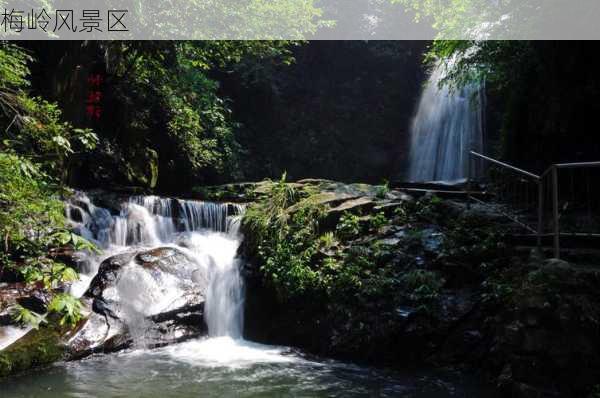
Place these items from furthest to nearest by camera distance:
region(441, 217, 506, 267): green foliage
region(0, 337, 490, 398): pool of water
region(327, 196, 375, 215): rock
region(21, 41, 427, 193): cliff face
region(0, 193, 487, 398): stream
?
1. region(21, 41, 427, 193): cliff face
2. region(327, 196, 375, 215): rock
3. region(441, 217, 506, 267): green foliage
4. region(0, 193, 487, 398): stream
5. region(0, 337, 490, 398): pool of water

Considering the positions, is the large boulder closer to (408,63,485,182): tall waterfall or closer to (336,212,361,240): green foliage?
(336,212,361,240): green foliage

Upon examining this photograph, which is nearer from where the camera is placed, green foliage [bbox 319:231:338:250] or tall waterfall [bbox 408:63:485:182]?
green foliage [bbox 319:231:338:250]

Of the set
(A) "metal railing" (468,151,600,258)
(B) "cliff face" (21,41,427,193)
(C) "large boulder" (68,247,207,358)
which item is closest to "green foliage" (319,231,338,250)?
(C) "large boulder" (68,247,207,358)

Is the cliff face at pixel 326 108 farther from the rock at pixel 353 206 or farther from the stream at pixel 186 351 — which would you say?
the rock at pixel 353 206

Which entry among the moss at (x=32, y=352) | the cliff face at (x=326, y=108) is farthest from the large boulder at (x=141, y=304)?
the cliff face at (x=326, y=108)

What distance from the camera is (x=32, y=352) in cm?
619

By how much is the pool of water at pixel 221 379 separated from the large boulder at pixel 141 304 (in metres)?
0.29

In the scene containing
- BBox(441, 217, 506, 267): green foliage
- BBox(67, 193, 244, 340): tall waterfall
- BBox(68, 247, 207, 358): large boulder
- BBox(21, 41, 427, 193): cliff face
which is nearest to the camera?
BBox(68, 247, 207, 358): large boulder

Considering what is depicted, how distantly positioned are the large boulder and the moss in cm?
22

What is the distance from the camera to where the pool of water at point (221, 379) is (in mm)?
5480

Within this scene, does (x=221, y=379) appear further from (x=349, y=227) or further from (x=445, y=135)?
(x=445, y=135)

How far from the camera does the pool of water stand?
5.48 m

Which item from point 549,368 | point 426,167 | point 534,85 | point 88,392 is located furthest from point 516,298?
point 426,167

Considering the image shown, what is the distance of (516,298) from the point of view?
493cm
